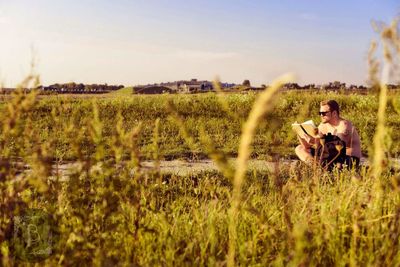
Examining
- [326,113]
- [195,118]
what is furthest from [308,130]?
[195,118]

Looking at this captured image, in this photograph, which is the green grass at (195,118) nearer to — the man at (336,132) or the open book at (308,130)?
the man at (336,132)

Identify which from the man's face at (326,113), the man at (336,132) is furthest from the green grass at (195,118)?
the man's face at (326,113)

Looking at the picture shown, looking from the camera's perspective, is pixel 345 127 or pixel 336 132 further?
pixel 336 132

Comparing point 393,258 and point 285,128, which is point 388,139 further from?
point 285,128

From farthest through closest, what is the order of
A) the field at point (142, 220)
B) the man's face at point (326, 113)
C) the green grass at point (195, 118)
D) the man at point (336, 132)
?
the green grass at point (195, 118) → the man's face at point (326, 113) → the man at point (336, 132) → the field at point (142, 220)

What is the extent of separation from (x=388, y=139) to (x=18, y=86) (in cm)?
190

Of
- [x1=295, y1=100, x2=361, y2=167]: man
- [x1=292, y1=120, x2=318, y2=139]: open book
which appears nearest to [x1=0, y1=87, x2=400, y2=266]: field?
[x1=292, y1=120, x2=318, y2=139]: open book

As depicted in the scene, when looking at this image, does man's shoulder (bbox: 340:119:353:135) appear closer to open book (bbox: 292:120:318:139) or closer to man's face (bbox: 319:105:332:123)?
man's face (bbox: 319:105:332:123)

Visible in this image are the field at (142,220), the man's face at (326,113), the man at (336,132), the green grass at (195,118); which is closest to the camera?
the field at (142,220)

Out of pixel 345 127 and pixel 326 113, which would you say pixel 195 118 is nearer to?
pixel 326 113

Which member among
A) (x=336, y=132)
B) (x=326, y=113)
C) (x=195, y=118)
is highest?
(x=326, y=113)

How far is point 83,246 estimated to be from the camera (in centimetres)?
261

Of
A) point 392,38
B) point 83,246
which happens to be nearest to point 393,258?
point 392,38

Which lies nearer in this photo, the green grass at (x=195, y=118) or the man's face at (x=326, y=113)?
the man's face at (x=326, y=113)
